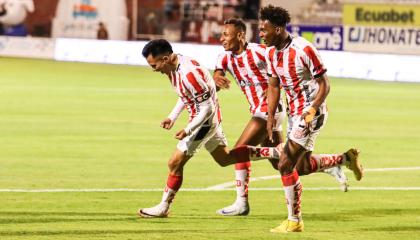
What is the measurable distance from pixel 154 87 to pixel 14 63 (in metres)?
13.0

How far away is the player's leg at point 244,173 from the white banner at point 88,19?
1710 inches

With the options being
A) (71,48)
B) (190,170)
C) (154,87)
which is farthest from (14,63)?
(190,170)

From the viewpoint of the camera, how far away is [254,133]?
39.7ft

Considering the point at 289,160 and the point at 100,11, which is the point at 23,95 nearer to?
the point at 289,160

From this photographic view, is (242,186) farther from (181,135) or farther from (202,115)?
(181,135)

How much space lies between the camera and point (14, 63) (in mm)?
44188

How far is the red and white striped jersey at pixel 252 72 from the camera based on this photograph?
1223 centimetres

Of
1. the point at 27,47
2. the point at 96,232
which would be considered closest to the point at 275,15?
the point at 96,232

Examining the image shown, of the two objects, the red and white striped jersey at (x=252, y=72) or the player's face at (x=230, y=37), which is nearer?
the player's face at (x=230, y=37)

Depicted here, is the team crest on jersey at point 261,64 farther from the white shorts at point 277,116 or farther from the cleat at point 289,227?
the cleat at point 289,227

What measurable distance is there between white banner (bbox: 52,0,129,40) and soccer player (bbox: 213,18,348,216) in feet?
142

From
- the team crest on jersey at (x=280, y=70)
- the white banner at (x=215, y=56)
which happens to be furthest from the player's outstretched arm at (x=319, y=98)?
the white banner at (x=215, y=56)

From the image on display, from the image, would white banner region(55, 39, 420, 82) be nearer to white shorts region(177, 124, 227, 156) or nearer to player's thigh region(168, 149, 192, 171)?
white shorts region(177, 124, 227, 156)

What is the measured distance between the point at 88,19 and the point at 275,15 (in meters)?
46.0
